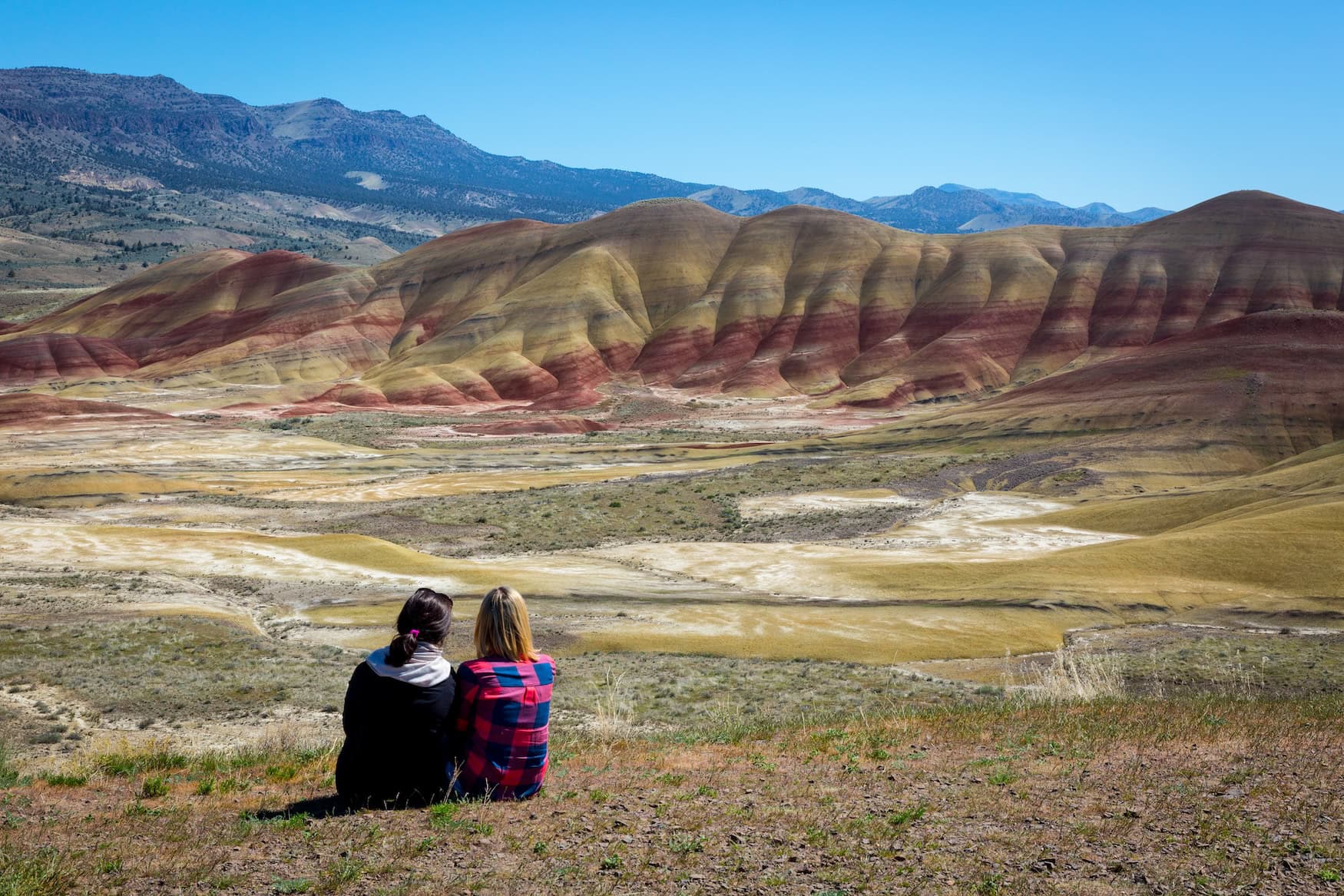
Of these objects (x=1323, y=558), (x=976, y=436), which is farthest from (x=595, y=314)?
(x=1323, y=558)

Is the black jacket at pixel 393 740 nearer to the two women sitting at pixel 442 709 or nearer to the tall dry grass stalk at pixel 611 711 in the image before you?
the two women sitting at pixel 442 709

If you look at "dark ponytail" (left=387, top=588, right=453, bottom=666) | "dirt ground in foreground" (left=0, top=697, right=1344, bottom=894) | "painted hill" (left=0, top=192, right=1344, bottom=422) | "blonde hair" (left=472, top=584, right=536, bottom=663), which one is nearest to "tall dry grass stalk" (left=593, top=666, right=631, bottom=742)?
"dirt ground in foreground" (left=0, top=697, right=1344, bottom=894)

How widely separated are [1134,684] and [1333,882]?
18.6 m

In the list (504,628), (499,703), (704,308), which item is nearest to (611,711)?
(499,703)

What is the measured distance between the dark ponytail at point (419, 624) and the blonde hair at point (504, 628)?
363mm

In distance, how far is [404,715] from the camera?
376 inches

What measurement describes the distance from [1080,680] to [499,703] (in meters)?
17.1

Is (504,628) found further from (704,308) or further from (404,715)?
(704,308)

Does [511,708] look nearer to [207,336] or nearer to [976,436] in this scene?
[976,436]

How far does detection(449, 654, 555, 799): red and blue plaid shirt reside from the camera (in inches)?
377

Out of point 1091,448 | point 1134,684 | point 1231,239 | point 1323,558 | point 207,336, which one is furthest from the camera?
point 207,336

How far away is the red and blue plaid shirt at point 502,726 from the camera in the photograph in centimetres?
958

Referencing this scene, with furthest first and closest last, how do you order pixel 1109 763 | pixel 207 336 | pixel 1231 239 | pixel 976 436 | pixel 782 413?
1. pixel 207 336
2. pixel 1231 239
3. pixel 782 413
4. pixel 976 436
5. pixel 1109 763

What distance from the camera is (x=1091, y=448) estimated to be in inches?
3022
